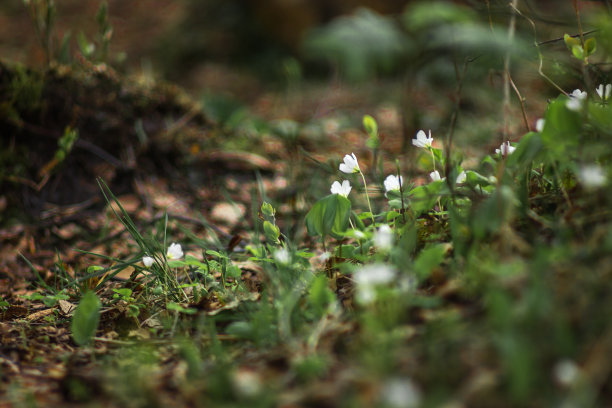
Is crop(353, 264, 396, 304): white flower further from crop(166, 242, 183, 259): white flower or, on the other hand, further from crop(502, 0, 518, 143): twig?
crop(166, 242, 183, 259): white flower

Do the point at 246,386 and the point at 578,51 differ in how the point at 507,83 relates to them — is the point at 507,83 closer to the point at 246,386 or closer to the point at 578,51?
the point at 578,51

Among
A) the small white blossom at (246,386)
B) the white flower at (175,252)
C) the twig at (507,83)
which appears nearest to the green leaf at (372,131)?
the twig at (507,83)

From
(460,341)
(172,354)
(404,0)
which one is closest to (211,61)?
(404,0)

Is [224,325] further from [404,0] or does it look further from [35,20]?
[404,0]

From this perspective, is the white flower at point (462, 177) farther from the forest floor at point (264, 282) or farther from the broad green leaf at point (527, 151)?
the broad green leaf at point (527, 151)

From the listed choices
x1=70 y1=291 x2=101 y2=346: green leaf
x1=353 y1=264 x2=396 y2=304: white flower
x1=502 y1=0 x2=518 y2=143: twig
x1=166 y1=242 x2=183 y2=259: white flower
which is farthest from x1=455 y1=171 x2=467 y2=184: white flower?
x1=70 y1=291 x2=101 y2=346: green leaf

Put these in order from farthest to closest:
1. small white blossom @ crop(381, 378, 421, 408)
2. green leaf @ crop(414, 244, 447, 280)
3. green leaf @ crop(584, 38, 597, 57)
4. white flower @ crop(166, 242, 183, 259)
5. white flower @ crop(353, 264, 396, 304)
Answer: white flower @ crop(166, 242, 183, 259) → green leaf @ crop(584, 38, 597, 57) → green leaf @ crop(414, 244, 447, 280) → white flower @ crop(353, 264, 396, 304) → small white blossom @ crop(381, 378, 421, 408)
